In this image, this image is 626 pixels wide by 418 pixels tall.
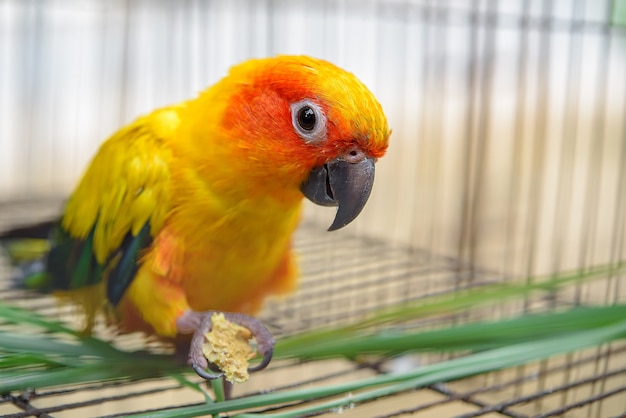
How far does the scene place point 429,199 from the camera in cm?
319

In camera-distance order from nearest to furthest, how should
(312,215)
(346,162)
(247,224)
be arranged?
1. (346,162)
2. (247,224)
3. (312,215)

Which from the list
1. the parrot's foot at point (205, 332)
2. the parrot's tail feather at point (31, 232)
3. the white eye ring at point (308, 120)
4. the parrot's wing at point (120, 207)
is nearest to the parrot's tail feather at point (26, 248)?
the parrot's tail feather at point (31, 232)

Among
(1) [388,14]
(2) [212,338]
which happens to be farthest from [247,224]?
(1) [388,14]

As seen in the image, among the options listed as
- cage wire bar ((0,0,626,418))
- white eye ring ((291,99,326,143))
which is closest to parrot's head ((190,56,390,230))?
white eye ring ((291,99,326,143))

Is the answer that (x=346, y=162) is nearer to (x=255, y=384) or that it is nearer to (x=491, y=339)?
(x=491, y=339)

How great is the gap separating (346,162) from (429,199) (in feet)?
7.37

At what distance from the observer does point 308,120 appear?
39.5 inches

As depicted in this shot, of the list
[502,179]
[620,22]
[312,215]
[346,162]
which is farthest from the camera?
[502,179]

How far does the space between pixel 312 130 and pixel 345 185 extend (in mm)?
93

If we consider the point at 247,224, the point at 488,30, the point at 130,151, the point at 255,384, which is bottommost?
the point at 255,384

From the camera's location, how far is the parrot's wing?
1187 millimetres

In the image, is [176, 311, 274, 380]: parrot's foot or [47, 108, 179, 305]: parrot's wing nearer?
[176, 311, 274, 380]: parrot's foot

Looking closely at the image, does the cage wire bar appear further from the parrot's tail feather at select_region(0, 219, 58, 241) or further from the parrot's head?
the parrot's head

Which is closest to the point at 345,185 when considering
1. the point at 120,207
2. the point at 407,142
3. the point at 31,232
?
the point at 120,207
